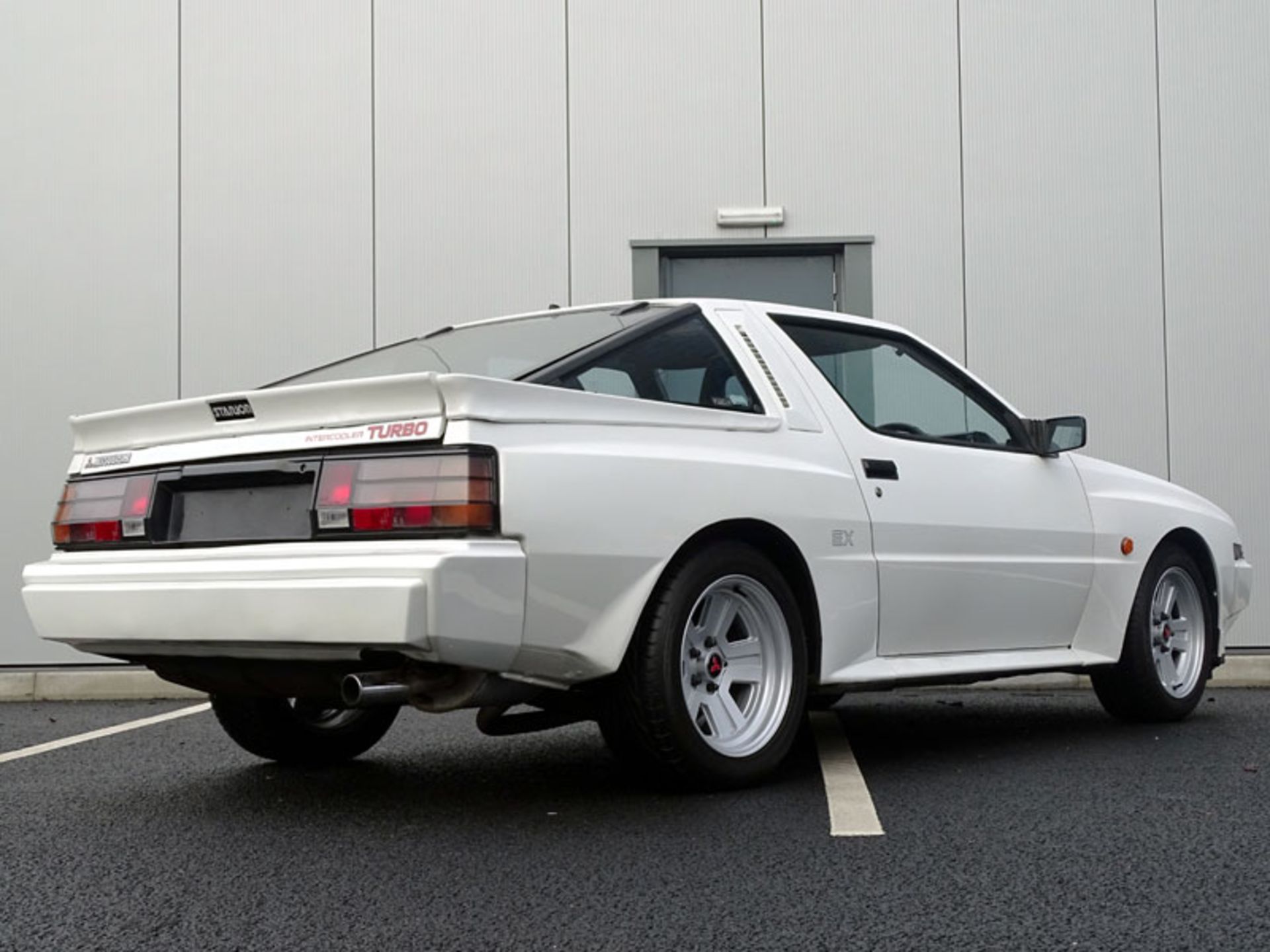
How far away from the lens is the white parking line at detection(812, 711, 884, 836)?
4070mm

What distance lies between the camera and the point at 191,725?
7.09m

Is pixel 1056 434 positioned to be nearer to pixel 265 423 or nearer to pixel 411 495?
pixel 411 495

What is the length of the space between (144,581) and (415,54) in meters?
6.64

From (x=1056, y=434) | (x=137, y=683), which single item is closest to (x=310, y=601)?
(x=1056, y=434)

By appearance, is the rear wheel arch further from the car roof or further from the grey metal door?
the grey metal door

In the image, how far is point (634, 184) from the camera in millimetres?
10188

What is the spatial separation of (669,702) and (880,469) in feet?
4.32

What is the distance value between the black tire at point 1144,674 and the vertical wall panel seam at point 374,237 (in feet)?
17.8

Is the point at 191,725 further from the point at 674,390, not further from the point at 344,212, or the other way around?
the point at 344,212

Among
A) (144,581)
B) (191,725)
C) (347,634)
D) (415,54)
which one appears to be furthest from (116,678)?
(347,634)

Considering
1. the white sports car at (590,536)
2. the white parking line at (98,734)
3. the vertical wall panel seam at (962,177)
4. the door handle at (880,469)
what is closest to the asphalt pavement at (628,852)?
the white parking line at (98,734)

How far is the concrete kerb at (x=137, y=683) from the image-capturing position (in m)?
8.91

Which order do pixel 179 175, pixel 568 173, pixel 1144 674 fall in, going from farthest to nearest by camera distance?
pixel 179 175 < pixel 568 173 < pixel 1144 674

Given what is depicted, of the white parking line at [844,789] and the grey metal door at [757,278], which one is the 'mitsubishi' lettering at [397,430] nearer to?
the white parking line at [844,789]
